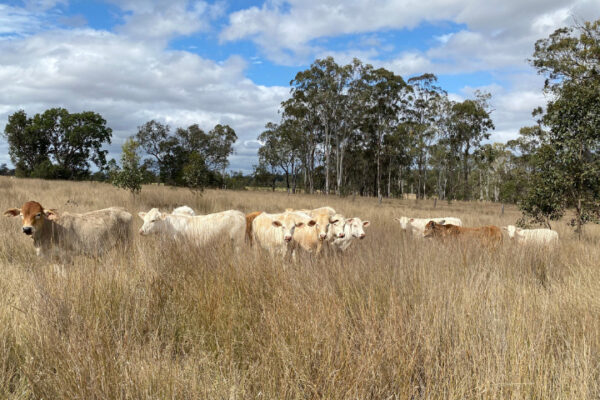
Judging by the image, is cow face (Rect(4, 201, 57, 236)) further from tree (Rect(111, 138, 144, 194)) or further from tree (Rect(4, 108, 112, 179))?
tree (Rect(4, 108, 112, 179))

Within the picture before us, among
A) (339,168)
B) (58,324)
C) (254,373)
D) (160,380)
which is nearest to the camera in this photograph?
(160,380)

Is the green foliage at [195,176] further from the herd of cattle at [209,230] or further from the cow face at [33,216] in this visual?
the cow face at [33,216]

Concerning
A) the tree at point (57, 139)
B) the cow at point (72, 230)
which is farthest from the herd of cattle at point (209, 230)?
the tree at point (57, 139)

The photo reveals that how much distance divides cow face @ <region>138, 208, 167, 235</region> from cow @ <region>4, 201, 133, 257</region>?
1.11ft

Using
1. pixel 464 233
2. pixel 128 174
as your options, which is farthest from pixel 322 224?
pixel 128 174

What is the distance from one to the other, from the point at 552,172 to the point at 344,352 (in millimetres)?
11101

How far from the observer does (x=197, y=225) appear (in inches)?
328

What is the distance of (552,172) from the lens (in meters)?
11.1

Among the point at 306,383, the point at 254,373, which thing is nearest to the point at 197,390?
the point at 254,373

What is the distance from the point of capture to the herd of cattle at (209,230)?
261 inches

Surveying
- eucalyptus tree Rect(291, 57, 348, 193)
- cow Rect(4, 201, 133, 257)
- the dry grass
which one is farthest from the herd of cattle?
eucalyptus tree Rect(291, 57, 348, 193)

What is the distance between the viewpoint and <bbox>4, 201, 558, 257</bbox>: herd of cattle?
21.7ft

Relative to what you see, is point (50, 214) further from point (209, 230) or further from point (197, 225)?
point (209, 230)

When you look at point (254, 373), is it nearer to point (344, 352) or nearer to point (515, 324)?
point (344, 352)
